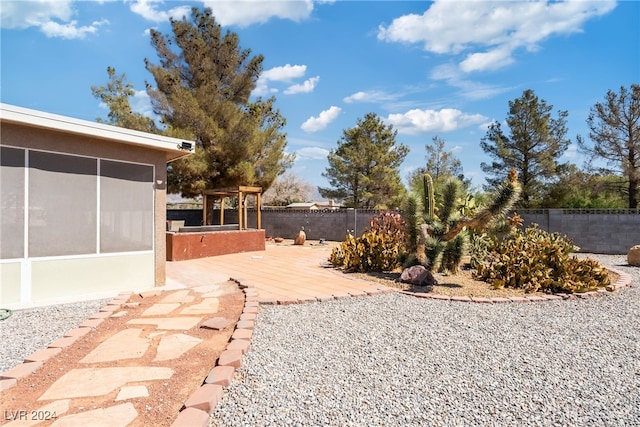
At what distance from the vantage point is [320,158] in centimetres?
2611

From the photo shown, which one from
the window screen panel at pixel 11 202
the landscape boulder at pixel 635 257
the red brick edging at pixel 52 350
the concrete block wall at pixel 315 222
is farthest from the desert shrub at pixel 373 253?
the concrete block wall at pixel 315 222

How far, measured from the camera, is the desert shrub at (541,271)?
645 centimetres

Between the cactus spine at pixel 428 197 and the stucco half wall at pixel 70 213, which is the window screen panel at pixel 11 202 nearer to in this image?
the stucco half wall at pixel 70 213

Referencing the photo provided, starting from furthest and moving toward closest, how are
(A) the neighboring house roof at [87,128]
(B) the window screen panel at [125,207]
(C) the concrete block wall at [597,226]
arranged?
1. (C) the concrete block wall at [597,226]
2. (B) the window screen panel at [125,207]
3. (A) the neighboring house roof at [87,128]

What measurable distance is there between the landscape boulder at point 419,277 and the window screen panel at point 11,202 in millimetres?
6426

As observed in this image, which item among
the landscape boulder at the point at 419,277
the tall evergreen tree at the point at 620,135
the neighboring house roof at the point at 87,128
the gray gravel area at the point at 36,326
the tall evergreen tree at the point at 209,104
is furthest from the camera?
the tall evergreen tree at the point at 620,135

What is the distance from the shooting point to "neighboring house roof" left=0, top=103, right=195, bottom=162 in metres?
4.90

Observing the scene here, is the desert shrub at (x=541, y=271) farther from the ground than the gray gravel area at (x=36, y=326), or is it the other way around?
the desert shrub at (x=541, y=271)

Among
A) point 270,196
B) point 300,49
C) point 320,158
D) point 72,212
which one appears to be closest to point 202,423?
point 72,212

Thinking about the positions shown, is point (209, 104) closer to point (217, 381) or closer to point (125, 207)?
point (125, 207)

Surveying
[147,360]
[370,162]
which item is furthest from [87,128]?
[370,162]

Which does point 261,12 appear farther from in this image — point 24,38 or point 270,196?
point 270,196

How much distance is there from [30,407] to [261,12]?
9.59 meters

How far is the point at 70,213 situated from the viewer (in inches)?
221
